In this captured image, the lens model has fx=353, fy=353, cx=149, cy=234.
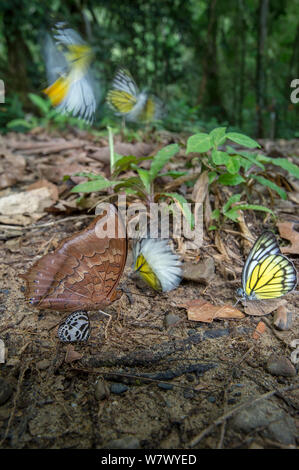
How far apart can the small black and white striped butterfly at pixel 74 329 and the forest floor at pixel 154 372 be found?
0.04 m

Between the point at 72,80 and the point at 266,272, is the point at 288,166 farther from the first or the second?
the point at 72,80

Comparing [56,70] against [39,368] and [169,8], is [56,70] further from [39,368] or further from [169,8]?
[169,8]

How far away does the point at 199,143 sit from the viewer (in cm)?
194

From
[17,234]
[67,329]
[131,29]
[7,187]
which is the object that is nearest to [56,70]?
[7,187]

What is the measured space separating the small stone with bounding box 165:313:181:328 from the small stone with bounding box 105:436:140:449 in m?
0.62

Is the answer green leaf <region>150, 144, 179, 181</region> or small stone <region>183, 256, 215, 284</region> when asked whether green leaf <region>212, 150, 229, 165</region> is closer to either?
green leaf <region>150, 144, 179, 181</region>

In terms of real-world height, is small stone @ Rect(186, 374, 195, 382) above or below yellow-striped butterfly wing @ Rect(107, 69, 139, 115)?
below

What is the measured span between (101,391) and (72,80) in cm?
217

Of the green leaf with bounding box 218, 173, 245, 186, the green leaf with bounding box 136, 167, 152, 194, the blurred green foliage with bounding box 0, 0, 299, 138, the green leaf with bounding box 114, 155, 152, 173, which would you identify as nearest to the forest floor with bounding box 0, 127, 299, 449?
the green leaf with bounding box 218, 173, 245, 186

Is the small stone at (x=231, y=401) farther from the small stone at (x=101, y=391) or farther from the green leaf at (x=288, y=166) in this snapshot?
the green leaf at (x=288, y=166)

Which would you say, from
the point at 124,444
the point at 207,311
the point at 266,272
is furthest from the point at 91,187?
the point at 124,444

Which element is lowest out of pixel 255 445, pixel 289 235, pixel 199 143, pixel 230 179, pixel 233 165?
pixel 255 445

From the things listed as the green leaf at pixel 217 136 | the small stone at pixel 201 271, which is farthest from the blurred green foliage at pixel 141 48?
the small stone at pixel 201 271

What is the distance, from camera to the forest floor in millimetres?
1178
